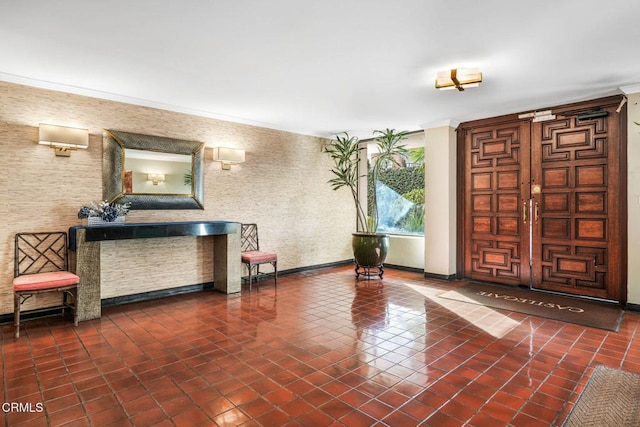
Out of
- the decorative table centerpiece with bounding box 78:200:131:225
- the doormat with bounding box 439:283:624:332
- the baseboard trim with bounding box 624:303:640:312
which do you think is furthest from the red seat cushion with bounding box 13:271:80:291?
the baseboard trim with bounding box 624:303:640:312

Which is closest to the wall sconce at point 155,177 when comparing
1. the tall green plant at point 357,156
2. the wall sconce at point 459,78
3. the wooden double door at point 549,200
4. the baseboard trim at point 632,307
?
the tall green plant at point 357,156

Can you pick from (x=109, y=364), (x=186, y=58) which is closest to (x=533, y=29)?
(x=186, y=58)

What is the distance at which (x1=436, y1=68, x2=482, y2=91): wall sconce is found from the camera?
3.69m

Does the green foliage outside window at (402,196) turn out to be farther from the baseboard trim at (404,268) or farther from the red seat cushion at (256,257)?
the red seat cushion at (256,257)

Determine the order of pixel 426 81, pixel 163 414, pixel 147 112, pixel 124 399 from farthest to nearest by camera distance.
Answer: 1. pixel 147 112
2. pixel 426 81
3. pixel 124 399
4. pixel 163 414

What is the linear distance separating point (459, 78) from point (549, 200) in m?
2.63

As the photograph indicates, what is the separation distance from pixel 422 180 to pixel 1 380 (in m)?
6.38

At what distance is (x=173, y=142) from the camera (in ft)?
16.8

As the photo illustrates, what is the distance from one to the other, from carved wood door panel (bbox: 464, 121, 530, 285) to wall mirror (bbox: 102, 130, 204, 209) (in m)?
4.40

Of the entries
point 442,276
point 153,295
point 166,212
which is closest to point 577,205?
point 442,276

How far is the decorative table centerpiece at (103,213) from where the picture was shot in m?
4.23

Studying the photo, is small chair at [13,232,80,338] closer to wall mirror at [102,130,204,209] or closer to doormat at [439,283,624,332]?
wall mirror at [102,130,204,209]

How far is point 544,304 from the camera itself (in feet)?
15.1

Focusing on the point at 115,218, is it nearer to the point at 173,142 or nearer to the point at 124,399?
the point at 173,142
